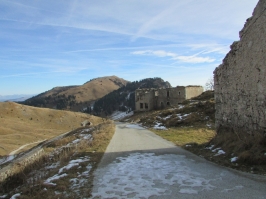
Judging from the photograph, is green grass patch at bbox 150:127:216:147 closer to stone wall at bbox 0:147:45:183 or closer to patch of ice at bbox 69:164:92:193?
patch of ice at bbox 69:164:92:193

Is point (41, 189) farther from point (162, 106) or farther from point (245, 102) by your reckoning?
point (162, 106)

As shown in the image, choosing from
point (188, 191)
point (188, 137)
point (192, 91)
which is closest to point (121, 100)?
point (192, 91)

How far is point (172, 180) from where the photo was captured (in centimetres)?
721

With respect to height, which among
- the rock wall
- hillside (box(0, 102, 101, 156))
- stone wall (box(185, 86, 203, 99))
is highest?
stone wall (box(185, 86, 203, 99))

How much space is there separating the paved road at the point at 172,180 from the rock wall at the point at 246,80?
268 centimetres

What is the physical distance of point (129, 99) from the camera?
17288cm

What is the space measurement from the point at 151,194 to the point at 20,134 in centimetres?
4118

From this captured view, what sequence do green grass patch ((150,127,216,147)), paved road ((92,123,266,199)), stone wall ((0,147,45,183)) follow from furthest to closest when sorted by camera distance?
1. green grass patch ((150,127,216,147))
2. stone wall ((0,147,45,183))
3. paved road ((92,123,266,199))

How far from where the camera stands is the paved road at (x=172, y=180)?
237 inches

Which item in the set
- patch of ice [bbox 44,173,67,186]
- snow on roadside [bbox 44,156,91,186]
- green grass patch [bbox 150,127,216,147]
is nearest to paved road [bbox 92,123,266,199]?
snow on roadside [bbox 44,156,91,186]

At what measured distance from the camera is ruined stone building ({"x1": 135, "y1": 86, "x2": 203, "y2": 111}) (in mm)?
55781

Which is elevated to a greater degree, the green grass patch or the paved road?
the paved road

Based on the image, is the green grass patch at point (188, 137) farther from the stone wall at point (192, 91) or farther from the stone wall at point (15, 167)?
the stone wall at point (192, 91)

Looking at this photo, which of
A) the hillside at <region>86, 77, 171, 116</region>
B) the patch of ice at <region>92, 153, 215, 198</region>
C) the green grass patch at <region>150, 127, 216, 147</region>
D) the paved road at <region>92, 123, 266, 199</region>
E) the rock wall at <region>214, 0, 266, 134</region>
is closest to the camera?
the paved road at <region>92, 123, 266, 199</region>
